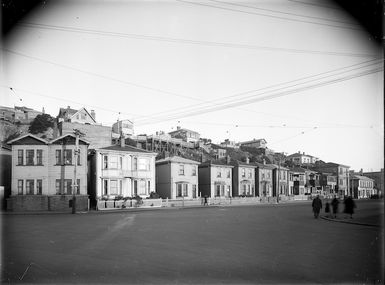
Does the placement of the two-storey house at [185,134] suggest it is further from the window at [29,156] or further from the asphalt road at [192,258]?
the asphalt road at [192,258]

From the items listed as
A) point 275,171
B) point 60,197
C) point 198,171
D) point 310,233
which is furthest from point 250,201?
point 310,233

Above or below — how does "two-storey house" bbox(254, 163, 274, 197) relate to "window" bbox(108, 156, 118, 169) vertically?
below

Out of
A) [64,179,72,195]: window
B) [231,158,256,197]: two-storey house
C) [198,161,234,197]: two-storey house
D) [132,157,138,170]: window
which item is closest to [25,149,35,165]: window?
[64,179,72,195]: window

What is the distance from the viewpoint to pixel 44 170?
38.7 m

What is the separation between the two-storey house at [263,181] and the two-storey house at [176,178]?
1669cm

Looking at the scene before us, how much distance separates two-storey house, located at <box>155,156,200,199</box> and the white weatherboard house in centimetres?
489

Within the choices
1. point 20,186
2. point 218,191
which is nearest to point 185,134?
point 218,191

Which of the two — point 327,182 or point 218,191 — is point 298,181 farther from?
point 218,191

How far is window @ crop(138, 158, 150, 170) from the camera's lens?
4656 centimetres

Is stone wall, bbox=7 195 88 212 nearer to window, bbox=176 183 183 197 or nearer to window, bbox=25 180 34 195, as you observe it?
window, bbox=25 180 34 195

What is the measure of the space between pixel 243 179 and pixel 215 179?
713 cm

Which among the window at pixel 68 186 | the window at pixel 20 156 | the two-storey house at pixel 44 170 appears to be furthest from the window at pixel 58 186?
the window at pixel 20 156

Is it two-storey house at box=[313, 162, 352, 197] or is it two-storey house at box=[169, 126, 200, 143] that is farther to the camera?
two-storey house at box=[169, 126, 200, 143]

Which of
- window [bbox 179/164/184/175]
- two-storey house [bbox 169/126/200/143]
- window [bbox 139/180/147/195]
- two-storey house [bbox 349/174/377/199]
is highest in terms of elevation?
two-storey house [bbox 169/126/200/143]
